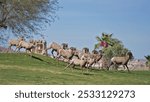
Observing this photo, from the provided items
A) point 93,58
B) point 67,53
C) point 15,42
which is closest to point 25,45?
point 15,42

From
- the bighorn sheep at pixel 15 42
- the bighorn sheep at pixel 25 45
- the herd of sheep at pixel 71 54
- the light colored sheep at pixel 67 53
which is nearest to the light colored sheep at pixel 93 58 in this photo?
the herd of sheep at pixel 71 54

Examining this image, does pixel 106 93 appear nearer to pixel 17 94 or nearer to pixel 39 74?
pixel 17 94

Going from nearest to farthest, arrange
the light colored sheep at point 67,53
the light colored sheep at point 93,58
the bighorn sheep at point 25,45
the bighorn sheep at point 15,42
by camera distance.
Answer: the light colored sheep at point 93,58
the light colored sheep at point 67,53
the bighorn sheep at point 25,45
the bighorn sheep at point 15,42

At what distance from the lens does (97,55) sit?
1303 inches

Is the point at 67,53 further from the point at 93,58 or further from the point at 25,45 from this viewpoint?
the point at 25,45

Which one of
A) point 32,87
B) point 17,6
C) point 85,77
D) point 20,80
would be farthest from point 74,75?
point 17,6

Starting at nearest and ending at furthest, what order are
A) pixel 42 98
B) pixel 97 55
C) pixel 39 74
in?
pixel 42 98
pixel 39 74
pixel 97 55

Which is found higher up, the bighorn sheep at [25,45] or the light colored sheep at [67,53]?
the bighorn sheep at [25,45]

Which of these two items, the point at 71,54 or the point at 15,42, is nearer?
the point at 71,54

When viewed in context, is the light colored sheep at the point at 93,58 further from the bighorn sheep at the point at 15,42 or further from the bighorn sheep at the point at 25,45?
the bighorn sheep at the point at 15,42

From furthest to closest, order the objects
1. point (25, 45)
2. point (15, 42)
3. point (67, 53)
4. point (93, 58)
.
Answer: point (15, 42), point (25, 45), point (67, 53), point (93, 58)

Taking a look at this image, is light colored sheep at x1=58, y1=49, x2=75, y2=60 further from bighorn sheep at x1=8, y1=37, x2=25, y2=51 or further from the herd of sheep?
bighorn sheep at x1=8, y1=37, x2=25, y2=51

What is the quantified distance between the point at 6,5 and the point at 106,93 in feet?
85.5

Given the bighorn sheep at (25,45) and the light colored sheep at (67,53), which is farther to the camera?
the bighorn sheep at (25,45)
